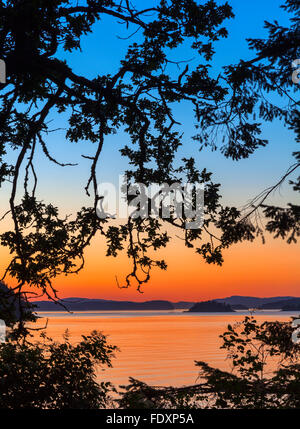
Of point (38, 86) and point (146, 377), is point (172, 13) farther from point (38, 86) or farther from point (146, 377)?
point (146, 377)

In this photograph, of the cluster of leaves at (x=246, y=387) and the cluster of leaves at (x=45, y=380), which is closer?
the cluster of leaves at (x=246, y=387)

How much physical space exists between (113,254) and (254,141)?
415 centimetres

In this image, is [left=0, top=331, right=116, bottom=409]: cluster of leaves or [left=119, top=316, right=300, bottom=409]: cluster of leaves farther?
[left=0, top=331, right=116, bottom=409]: cluster of leaves

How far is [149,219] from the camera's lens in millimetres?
10898

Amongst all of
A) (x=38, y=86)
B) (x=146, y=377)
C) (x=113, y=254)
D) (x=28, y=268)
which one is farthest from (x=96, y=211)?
(x=146, y=377)

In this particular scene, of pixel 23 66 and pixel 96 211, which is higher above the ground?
pixel 23 66

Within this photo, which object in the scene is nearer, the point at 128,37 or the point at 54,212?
the point at 128,37

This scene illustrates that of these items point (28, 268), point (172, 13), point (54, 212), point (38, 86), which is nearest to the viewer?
point (38, 86)

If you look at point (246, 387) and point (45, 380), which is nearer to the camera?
point (246, 387)

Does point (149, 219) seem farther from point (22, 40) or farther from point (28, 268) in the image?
point (22, 40)

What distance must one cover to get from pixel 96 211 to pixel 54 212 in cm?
137
